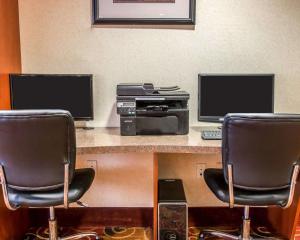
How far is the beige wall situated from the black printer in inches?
13.5

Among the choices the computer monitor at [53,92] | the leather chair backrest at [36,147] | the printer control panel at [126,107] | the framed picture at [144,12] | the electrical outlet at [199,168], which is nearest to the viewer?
the leather chair backrest at [36,147]

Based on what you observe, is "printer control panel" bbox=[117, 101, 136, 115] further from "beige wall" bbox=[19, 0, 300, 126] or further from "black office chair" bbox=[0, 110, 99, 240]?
"black office chair" bbox=[0, 110, 99, 240]

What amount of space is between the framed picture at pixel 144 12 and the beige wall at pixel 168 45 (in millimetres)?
64

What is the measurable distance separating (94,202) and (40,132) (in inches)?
45.6

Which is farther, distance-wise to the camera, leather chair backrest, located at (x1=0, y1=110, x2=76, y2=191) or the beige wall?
the beige wall

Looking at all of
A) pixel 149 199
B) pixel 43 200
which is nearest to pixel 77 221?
pixel 149 199

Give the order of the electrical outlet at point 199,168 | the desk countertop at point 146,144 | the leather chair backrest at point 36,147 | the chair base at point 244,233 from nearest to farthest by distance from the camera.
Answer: the leather chair backrest at point 36,147, the desk countertop at point 146,144, the chair base at point 244,233, the electrical outlet at point 199,168

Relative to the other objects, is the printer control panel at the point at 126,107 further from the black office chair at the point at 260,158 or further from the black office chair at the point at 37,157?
the black office chair at the point at 260,158

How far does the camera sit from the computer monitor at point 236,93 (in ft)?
7.68

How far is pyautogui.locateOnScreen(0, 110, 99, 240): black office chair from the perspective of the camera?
5.33ft

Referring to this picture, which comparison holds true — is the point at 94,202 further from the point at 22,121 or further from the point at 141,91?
the point at 22,121

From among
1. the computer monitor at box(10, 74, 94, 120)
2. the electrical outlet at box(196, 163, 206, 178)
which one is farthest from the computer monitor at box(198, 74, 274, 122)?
the computer monitor at box(10, 74, 94, 120)

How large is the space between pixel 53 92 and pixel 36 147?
74 cm

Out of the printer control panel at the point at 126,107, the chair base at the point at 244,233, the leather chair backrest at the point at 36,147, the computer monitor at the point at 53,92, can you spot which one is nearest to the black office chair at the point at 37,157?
the leather chair backrest at the point at 36,147
